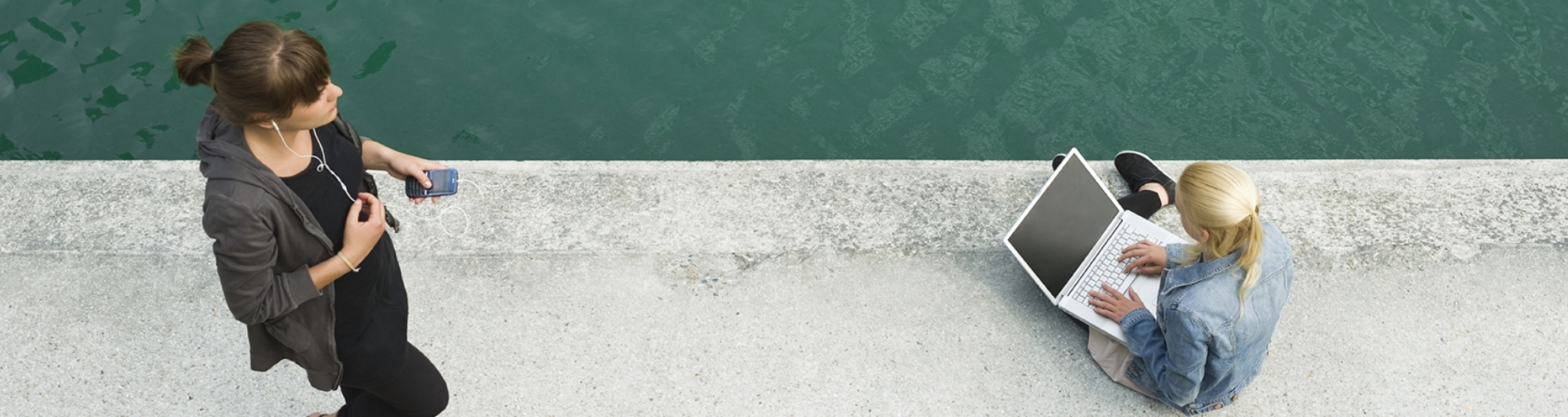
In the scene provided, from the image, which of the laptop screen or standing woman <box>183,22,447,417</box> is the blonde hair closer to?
the laptop screen

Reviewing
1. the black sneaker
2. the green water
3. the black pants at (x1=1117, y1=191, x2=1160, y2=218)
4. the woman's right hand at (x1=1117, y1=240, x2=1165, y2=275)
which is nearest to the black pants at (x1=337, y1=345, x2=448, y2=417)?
the woman's right hand at (x1=1117, y1=240, x2=1165, y2=275)

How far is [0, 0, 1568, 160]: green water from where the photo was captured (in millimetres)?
6418

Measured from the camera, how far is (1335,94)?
6.64 m

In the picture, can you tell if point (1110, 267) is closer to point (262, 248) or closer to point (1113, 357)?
point (1113, 357)

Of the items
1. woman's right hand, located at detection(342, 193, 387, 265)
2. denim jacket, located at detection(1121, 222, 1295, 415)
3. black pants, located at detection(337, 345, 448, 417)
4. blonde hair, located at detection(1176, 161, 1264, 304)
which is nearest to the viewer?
woman's right hand, located at detection(342, 193, 387, 265)

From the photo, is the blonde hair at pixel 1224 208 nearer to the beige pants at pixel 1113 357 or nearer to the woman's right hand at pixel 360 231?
the beige pants at pixel 1113 357

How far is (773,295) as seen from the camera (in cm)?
416

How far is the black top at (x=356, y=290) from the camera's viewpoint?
2.68m

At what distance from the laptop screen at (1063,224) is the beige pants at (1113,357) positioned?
8.8 inches

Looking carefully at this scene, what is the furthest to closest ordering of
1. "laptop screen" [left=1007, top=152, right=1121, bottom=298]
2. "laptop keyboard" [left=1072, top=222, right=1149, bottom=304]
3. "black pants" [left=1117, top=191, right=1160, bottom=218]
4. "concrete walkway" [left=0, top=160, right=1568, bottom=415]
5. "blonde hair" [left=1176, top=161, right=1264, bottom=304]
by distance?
"black pants" [left=1117, top=191, right=1160, bottom=218] < "laptop screen" [left=1007, top=152, right=1121, bottom=298] < "laptop keyboard" [left=1072, top=222, right=1149, bottom=304] < "concrete walkway" [left=0, top=160, right=1568, bottom=415] < "blonde hair" [left=1176, top=161, right=1264, bottom=304]

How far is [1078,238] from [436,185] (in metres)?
2.43

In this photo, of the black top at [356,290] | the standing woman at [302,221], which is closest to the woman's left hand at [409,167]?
the standing woman at [302,221]

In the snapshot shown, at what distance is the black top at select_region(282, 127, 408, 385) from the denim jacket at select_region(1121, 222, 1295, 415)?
2.33 metres

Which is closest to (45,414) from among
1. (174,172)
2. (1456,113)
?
(174,172)
